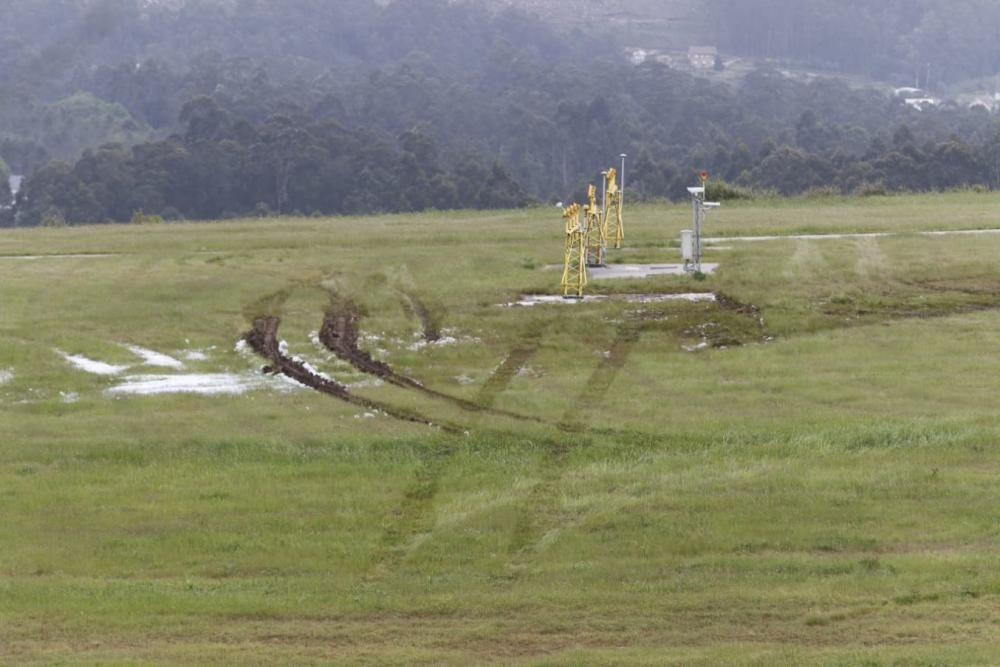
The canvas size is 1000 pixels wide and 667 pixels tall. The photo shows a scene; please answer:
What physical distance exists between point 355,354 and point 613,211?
1338cm

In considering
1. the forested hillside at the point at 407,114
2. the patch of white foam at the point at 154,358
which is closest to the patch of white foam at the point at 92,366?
the patch of white foam at the point at 154,358

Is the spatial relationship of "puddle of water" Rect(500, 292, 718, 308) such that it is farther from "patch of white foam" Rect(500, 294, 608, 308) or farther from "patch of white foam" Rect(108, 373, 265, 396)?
"patch of white foam" Rect(108, 373, 265, 396)

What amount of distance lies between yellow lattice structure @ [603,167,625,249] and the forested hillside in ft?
57.6

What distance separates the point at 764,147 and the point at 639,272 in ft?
171

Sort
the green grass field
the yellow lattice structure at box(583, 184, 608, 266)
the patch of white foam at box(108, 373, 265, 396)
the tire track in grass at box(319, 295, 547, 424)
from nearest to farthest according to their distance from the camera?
the green grass field
the tire track in grass at box(319, 295, 547, 424)
the patch of white foam at box(108, 373, 265, 396)
the yellow lattice structure at box(583, 184, 608, 266)

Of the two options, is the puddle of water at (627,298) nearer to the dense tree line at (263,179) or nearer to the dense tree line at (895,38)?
the dense tree line at (263,179)

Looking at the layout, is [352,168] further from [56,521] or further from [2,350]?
[56,521]

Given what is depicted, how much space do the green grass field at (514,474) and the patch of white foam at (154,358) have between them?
127mm

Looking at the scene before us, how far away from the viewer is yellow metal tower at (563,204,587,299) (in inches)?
1053

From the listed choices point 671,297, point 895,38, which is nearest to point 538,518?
point 671,297

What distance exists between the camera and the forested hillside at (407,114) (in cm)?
7312

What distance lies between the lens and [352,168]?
74.4 m

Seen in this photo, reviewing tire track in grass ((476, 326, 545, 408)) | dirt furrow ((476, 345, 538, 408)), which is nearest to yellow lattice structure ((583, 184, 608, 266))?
tire track in grass ((476, 326, 545, 408))

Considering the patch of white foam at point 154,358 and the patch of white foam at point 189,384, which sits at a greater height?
the patch of white foam at point 154,358
